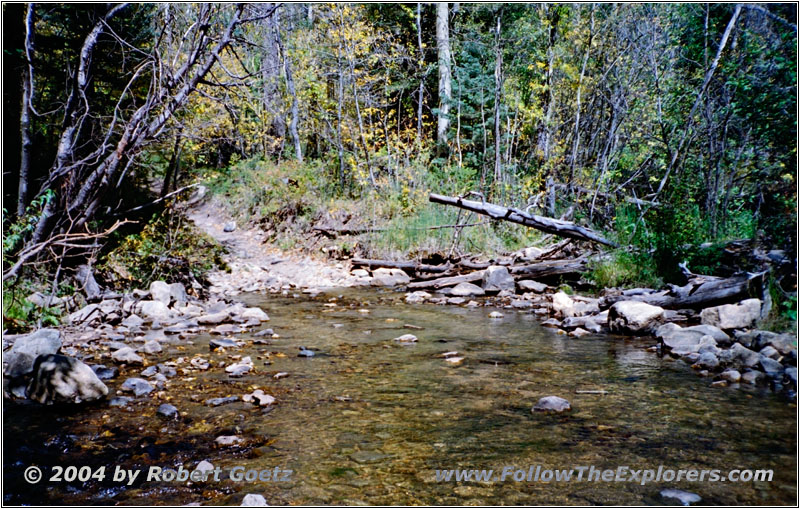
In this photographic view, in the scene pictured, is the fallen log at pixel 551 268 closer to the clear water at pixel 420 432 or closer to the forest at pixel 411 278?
the forest at pixel 411 278

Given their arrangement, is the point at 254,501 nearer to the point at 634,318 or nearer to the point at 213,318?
the point at 213,318

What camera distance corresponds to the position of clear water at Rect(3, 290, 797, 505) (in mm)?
2508

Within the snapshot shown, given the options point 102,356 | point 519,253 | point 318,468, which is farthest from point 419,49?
point 318,468

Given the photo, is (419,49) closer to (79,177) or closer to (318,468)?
(79,177)

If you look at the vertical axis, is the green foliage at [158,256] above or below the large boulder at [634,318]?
above

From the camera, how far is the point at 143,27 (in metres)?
8.15

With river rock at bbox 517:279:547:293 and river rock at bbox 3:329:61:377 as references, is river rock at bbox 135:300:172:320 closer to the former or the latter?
river rock at bbox 3:329:61:377

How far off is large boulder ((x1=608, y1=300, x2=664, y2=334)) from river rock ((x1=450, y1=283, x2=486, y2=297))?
299 centimetres

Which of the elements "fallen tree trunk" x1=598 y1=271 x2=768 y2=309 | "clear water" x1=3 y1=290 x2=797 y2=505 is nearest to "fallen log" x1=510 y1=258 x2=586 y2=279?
"fallen tree trunk" x1=598 y1=271 x2=768 y2=309

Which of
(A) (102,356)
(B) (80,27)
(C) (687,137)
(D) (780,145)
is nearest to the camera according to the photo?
(A) (102,356)

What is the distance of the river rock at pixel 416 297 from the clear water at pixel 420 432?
336 cm

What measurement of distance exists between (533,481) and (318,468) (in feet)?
3.70

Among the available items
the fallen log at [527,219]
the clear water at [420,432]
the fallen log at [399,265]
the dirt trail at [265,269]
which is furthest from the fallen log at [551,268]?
the clear water at [420,432]

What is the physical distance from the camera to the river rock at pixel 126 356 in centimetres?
462
